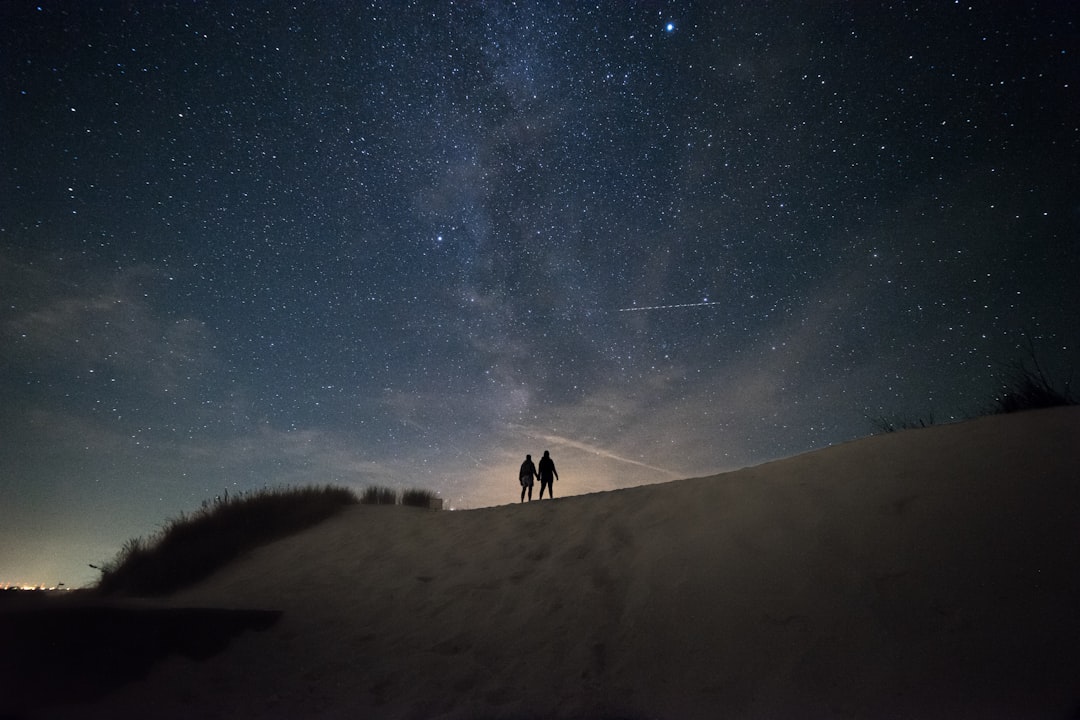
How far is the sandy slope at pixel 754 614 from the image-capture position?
3.61m

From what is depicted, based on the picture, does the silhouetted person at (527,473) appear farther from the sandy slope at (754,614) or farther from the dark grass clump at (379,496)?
the sandy slope at (754,614)

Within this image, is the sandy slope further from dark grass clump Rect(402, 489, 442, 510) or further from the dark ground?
dark grass clump Rect(402, 489, 442, 510)

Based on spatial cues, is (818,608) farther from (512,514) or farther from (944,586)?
(512,514)

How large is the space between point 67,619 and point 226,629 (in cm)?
155

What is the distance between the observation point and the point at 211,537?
11.9 meters

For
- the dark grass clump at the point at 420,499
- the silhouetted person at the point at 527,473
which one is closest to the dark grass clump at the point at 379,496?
the dark grass clump at the point at 420,499

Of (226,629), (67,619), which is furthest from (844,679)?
(67,619)

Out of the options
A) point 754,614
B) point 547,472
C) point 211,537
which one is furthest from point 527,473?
point 754,614

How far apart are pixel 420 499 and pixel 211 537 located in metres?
5.87

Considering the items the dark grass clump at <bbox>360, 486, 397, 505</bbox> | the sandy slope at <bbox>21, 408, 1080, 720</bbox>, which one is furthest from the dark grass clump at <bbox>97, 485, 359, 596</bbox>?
the sandy slope at <bbox>21, 408, 1080, 720</bbox>

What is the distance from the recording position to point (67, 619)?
515cm

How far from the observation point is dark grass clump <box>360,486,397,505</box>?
15.4 metres

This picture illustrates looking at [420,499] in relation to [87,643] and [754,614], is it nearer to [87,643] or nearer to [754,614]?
[87,643]

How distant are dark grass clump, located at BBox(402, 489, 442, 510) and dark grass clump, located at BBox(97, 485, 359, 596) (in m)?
1.81
